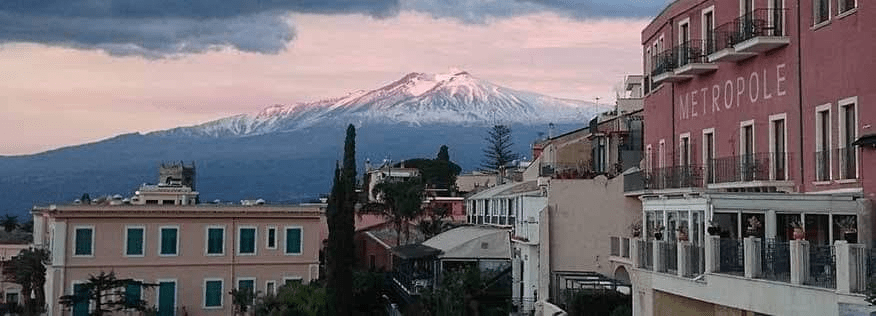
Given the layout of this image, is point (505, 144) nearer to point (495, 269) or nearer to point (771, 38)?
point (495, 269)

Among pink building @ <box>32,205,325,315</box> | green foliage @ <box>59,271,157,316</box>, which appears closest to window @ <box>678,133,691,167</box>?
pink building @ <box>32,205,325,315</box>

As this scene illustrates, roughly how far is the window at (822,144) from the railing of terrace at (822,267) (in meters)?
5.97

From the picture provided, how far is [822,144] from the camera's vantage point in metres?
25.2

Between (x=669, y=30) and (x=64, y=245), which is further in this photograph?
(x=64, y=245)

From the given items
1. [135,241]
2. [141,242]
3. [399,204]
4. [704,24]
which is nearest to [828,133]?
[704,24]

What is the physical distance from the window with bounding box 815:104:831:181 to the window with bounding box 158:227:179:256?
38.2m

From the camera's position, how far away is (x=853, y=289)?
58.1 feet

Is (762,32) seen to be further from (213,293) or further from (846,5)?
(213,293)

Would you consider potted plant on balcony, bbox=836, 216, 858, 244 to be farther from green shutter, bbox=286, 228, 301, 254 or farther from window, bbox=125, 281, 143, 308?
window, bbox=125, 281, 143, 308

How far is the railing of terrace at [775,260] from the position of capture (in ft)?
66.4

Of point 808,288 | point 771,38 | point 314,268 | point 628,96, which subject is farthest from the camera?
point 628,96

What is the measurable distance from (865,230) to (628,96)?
134 ft

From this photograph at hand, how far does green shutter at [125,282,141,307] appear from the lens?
55062mm

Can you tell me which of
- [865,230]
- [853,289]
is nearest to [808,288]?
[853,289]
